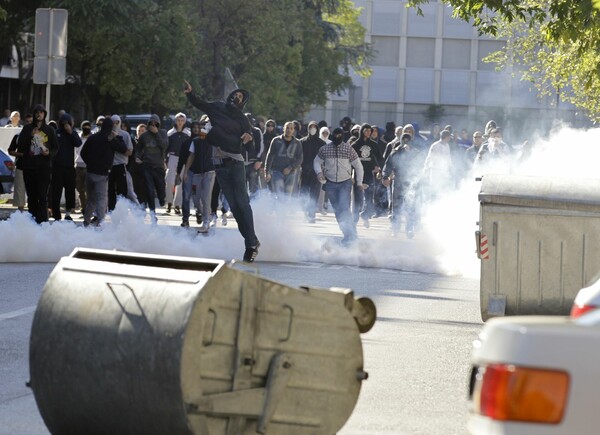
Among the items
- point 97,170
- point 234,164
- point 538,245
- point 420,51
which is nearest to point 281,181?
point 97,170

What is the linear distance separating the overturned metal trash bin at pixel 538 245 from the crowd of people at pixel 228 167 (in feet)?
17.5

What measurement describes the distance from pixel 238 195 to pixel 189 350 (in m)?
11.7

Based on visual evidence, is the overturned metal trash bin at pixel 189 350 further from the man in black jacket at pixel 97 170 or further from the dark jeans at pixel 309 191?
the dark jeans at pixel 309 191

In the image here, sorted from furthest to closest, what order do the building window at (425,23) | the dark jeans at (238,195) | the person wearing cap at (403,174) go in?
1. the building window at (425,23)
2. the person wearing cap at (403,174)
3. the dark jeans at (238,195)

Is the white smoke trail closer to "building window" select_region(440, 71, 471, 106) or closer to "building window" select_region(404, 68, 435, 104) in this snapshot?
"building window" select_region(440, 71, 471, 106)

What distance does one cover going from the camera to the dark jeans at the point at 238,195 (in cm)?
1789

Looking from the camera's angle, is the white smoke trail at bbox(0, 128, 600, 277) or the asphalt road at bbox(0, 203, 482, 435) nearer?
the asphalt road at bbox(0, 203, 482, 435)

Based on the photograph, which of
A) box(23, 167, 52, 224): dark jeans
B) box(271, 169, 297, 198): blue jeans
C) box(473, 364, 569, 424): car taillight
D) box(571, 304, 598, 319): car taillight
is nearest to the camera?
box(473, 364, 569, 424): car taillight

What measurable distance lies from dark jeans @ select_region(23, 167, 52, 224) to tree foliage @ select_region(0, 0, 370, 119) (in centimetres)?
1355

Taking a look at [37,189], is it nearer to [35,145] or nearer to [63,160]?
[35,145]

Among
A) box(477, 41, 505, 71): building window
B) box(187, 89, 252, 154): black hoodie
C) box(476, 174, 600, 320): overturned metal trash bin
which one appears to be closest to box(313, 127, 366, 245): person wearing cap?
box(187, 89, 252, 154): black hoodie

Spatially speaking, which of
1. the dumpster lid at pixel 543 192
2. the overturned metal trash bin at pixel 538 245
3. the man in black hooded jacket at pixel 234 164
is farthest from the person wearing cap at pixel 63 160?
the overturned metal trash bin at pixel 538 245

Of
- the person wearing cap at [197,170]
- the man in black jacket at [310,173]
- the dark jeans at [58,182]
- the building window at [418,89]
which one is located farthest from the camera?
the building window at [418,89]

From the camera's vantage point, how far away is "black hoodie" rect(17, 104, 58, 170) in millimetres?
23359
